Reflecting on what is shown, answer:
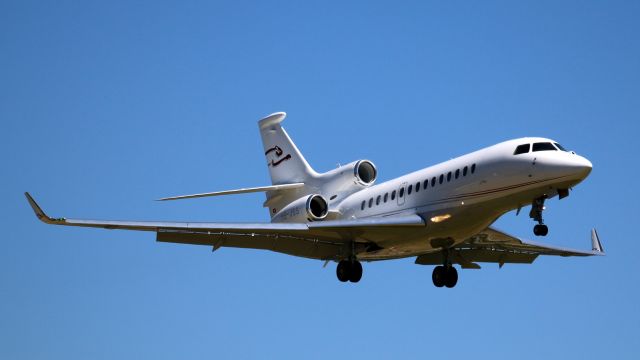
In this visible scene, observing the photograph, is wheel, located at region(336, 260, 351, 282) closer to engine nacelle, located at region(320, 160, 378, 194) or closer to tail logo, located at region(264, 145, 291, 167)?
engine nacelle, located at region(320, 160, 378, 194)

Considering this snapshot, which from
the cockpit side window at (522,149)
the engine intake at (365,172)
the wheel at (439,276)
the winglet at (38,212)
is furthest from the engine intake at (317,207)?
the winglet at (38,212)

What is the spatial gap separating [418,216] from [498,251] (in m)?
5.02

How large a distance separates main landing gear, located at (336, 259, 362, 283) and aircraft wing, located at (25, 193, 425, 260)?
Result: 44 cm

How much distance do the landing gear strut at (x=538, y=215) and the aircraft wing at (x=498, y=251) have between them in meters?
3.08

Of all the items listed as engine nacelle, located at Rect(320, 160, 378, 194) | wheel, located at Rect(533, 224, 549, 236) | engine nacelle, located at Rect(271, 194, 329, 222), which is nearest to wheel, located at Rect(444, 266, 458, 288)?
engine nacelle, located at Rect(320, 160, 378, 194)

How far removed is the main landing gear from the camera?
29.0m

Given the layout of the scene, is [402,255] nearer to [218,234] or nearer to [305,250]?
[305,250]

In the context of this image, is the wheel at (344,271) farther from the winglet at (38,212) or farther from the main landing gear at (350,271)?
the winglet at (38,212)

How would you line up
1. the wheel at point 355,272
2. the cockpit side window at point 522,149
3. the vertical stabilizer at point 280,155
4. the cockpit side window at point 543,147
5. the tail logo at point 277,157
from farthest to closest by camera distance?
the tail logo at point 277,157
the vertical stabilizer at point 280,155
the wheel at point 355,272
the cockpit side window at point 522,149
the cockpit side window at point 543,147

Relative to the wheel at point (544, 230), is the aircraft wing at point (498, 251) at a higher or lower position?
higher

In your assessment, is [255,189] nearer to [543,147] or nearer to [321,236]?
[321,236]

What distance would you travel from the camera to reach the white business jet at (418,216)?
2562cm

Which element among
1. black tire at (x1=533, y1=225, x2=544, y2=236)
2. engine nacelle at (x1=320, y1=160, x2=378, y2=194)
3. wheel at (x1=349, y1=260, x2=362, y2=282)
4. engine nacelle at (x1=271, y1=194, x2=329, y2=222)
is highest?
engine nacelle at (x1=320, y1=160, x2=378, y2=194)

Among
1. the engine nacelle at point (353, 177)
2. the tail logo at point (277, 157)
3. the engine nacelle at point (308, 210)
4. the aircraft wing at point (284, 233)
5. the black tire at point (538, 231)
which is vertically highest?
the tail logo at point (277, 157)
